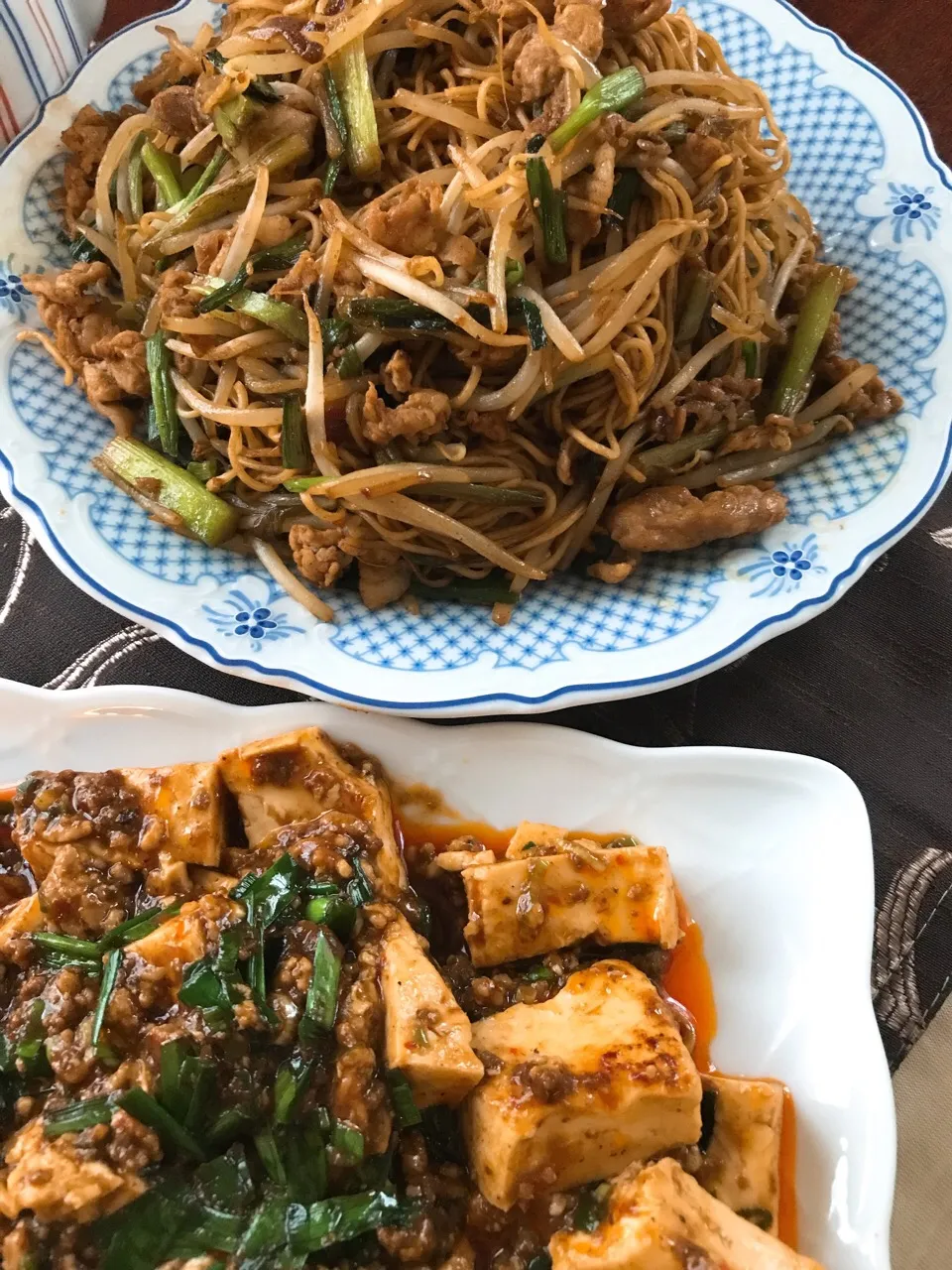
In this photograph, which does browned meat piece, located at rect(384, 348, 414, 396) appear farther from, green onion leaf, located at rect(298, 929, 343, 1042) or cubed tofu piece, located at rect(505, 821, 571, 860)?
green onion leaf, located at rect(298, 929, 343, 1042)

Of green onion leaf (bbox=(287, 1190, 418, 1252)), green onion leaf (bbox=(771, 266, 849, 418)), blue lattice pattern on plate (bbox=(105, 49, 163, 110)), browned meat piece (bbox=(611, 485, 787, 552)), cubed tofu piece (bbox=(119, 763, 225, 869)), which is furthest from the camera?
blue lattice pattern on plate (bbox=(105, 49, 163, 110))

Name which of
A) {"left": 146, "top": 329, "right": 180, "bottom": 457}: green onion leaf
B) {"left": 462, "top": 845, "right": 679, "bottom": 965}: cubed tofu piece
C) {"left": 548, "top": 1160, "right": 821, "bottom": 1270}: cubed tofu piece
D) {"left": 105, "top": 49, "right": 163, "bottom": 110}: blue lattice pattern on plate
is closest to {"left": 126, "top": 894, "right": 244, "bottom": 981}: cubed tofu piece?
{"left": 462, "top": 845, "right": 679, "bottom": 965}: cubed tofu piece

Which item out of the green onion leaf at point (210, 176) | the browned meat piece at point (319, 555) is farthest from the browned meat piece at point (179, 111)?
the browned meat piece at point (319, 555)

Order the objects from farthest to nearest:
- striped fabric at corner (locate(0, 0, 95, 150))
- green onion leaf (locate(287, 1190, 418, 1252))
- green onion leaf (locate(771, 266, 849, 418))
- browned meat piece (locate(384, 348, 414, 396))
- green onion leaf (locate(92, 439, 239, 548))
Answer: striped fabric at corner (locate(0, 0, 95, 150)), green onion leaf (locate(771, 266, 849, 418)), green onion leaf (locate(92, 439, 239, 548)), browned meat piece (locate(384, 348, 414, 396)), green onion leaf (locate(287, 1190, 418, 1252))

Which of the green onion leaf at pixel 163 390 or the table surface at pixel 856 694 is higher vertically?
the green onion leaf at pixel 163 390

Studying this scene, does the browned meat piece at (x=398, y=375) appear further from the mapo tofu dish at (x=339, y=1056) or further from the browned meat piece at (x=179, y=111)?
the browned meat piece at (x=179, y=111)

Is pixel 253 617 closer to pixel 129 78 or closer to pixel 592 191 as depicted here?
pixel 592 191

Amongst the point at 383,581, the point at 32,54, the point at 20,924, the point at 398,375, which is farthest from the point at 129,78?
the point at 20,924
